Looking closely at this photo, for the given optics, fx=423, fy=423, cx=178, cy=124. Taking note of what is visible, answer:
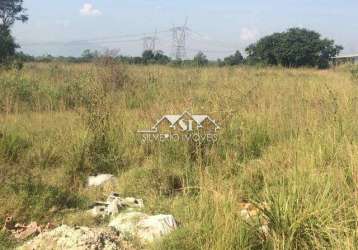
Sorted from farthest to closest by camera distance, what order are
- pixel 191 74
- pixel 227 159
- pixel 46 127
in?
pixel 191 74 < pixel 46 127 < pixel 227 159

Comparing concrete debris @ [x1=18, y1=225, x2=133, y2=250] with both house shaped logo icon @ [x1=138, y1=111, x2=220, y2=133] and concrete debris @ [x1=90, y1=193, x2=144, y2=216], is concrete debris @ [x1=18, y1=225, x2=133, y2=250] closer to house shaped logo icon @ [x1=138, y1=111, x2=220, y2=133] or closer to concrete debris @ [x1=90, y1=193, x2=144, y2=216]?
concrete debris @ [x1=90, y1=193, x2=144, y2=216]

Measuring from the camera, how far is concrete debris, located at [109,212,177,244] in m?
3.19

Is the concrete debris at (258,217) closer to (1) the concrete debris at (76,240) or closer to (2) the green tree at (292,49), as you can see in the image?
(1) the concrete debris at (76,240)

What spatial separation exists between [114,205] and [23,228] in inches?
30.8

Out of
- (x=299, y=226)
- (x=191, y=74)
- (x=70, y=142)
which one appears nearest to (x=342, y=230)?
(x=299, y=226)

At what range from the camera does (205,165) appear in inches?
178

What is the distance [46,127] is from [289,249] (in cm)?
423

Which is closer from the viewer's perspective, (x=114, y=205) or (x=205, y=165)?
(x=114, y=205)

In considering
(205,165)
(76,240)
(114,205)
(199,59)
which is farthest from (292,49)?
(76,240)

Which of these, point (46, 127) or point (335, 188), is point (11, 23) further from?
point (335, 188)

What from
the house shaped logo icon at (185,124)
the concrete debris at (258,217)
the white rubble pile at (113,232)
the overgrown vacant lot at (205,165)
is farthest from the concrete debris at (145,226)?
the house shaped logo icon at (185,124)

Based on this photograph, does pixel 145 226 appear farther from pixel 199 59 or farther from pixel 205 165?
pixel 199 59

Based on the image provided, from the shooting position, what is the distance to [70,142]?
5230mm

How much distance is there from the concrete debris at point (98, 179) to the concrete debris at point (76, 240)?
1.57 meters
